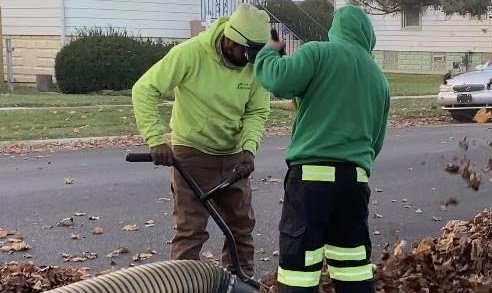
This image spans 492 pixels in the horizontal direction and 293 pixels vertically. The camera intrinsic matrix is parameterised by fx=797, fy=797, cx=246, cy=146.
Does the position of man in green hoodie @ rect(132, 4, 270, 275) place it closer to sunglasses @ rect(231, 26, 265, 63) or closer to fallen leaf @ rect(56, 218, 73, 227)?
sunglasses @ rect(231, 26, 265, 63)

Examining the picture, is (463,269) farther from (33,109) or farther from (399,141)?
(33,109)

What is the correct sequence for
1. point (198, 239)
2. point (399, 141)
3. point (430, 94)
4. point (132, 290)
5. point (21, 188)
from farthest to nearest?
point (430, 94) → point (399, 141) → point (21, 188) → point (198, 239) → point (132, 290)

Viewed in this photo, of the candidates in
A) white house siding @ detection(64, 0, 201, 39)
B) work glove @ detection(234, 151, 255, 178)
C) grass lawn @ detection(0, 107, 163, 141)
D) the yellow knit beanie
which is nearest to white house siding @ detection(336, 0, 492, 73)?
white house siding @ detection(64, 0, 201, 39)

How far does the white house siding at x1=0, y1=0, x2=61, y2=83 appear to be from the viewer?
22.6 m

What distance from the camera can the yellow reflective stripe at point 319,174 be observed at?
3459 mm

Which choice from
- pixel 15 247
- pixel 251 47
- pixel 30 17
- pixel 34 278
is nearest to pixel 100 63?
pixel 30 17

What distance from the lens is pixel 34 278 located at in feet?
15.0

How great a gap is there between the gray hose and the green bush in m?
16.7

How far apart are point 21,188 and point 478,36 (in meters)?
26.4

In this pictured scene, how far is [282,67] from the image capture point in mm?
3354

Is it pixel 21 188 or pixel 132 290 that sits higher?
pixel 132 290

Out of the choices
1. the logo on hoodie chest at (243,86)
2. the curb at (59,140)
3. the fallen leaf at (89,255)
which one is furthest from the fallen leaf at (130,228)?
the curb at (59,140)

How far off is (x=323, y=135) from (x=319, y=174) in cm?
17

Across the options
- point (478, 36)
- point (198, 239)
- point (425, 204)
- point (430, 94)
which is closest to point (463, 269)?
point (198, 239)
